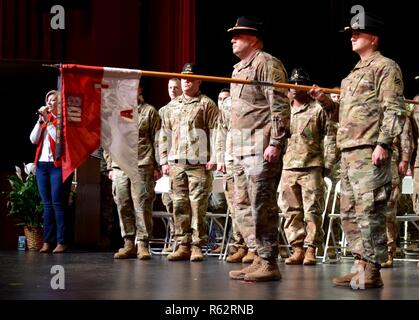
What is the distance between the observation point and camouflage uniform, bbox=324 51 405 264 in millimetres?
5586

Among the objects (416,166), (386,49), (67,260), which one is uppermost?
(386,49)

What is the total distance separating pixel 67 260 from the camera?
824 centimetres

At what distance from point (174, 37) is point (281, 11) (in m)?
1.58

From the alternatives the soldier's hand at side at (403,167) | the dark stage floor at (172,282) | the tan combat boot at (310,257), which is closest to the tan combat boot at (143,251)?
the dark stage floor at (172,282)

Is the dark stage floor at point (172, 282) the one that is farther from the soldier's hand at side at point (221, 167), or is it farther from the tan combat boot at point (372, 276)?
the soldier's hand at side at point (221, 167)

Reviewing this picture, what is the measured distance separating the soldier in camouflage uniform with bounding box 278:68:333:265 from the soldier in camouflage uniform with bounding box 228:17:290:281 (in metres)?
1.89

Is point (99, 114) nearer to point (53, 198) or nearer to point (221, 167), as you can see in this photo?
point (221, 167)

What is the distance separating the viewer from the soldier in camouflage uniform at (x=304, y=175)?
821 centimetres

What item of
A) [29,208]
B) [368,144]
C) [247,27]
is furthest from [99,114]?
[29,208]

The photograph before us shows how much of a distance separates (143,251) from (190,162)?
3.31 feet

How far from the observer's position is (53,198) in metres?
9.62

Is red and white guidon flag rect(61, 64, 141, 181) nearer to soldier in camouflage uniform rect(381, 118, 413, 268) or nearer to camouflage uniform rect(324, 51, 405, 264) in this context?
camouflage uniform rect(324, 51, 405, 264)
